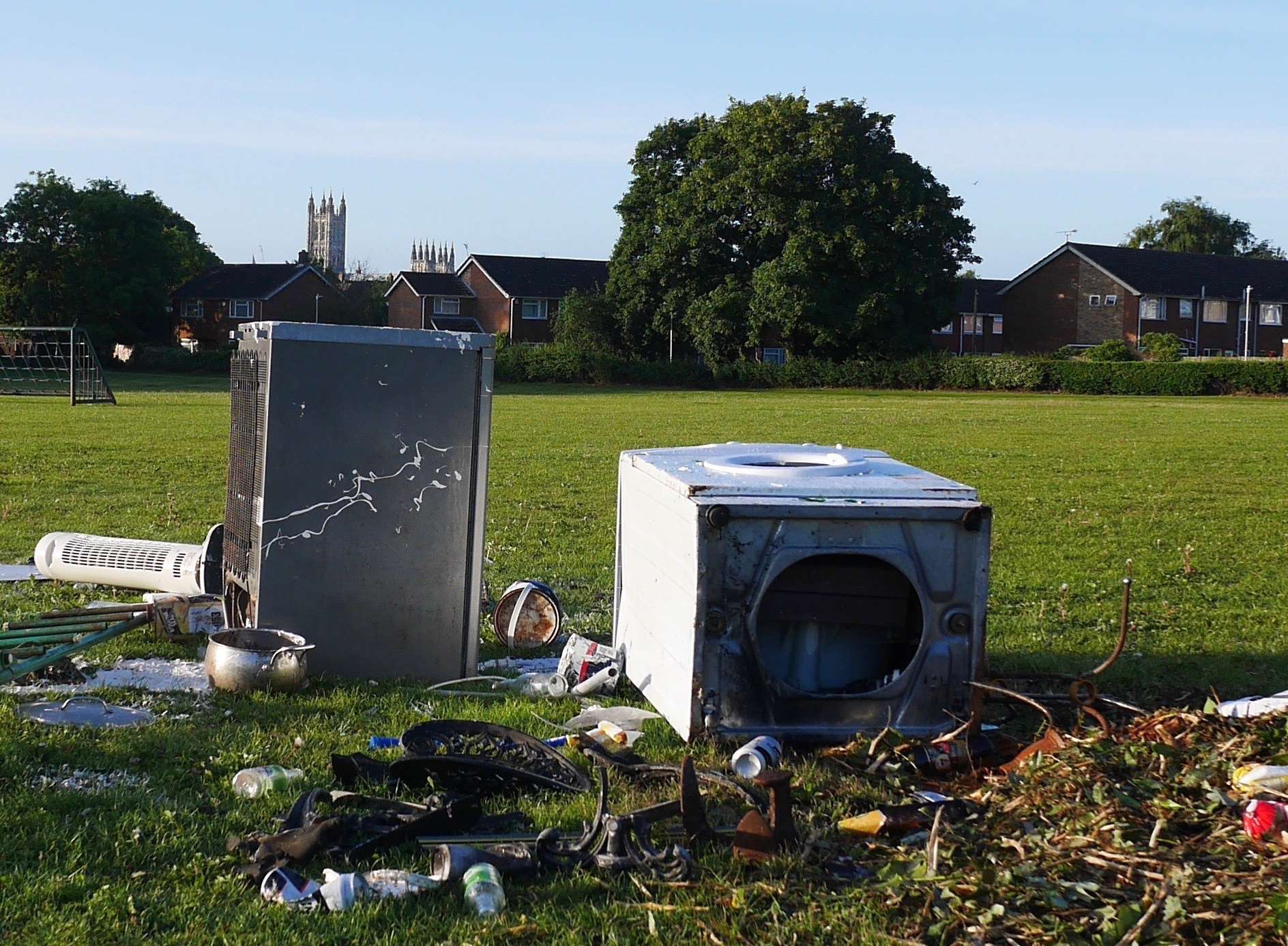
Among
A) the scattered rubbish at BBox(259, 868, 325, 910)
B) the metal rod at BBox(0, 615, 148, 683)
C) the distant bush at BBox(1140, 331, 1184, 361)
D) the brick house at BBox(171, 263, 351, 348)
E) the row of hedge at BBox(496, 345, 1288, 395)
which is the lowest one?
the scattered rubbish at BBox(259, 868, 325, 910)

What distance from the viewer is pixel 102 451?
53.4 ft

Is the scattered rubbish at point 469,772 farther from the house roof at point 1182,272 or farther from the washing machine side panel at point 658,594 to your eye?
the house roof at point 1182,272

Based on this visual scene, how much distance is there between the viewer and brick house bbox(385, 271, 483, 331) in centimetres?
7612

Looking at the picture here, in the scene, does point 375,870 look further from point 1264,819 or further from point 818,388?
point 818,388

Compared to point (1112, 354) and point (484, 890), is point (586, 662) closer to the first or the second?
point (484, 890)

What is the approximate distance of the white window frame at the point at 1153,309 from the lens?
7306cm

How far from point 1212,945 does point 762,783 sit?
1.36 metres

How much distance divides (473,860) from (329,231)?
18387cm

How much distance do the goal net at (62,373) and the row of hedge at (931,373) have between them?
16674 mm

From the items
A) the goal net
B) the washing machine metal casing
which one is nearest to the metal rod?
the washing machine metal casing

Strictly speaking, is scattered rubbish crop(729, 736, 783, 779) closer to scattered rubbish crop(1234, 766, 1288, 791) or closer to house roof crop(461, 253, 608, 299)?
scattered rubbish crop(1234, 766, 1288, 791)

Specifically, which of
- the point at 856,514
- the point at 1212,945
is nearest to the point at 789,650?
the point at 856,514

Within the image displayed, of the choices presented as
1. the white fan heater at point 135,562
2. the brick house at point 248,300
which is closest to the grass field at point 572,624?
the white fan heater at point 135,562

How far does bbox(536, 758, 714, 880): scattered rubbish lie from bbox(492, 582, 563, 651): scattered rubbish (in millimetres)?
2634
